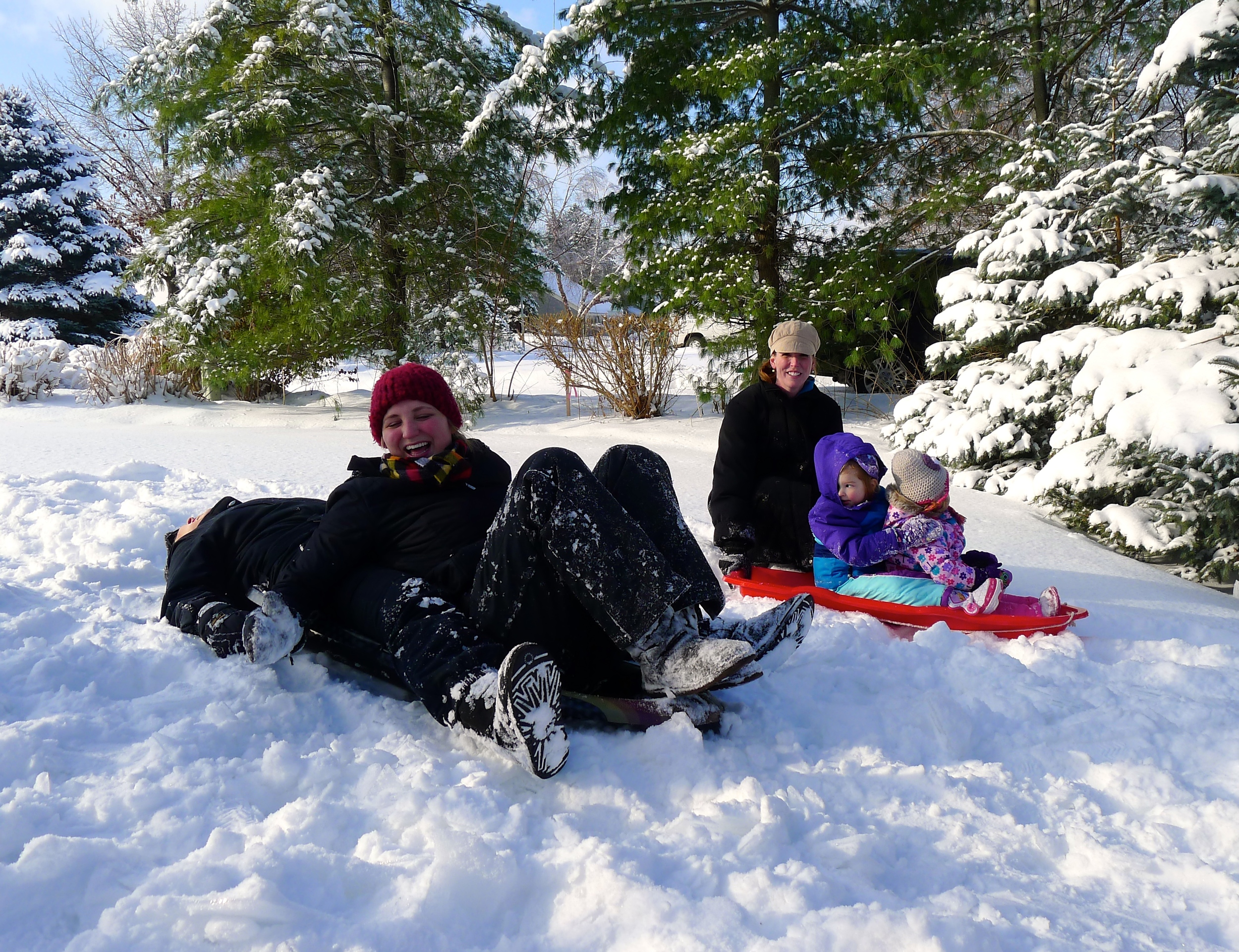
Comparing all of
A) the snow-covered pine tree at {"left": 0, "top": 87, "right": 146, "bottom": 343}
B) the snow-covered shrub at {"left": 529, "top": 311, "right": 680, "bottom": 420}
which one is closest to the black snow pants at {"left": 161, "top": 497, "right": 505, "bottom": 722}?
the snow-covered shrub at {"left": 529, "top": 311, "right": 680, "bottom": 420}

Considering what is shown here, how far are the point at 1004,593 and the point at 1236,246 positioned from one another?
252cm

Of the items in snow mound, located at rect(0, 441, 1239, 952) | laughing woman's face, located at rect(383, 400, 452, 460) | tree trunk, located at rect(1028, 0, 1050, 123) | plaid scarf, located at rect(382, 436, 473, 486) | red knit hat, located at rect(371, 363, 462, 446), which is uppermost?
tree trunk, located at rect(1028, 0, 1050, 123)

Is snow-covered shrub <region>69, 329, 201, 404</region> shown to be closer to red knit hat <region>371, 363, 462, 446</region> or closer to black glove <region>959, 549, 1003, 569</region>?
red knit hat <region>371, 363, 462, 446</region>

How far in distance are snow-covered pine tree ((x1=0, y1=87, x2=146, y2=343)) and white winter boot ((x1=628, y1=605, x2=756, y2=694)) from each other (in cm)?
1760

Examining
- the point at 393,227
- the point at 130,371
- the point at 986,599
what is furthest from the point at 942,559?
the point at 130,371

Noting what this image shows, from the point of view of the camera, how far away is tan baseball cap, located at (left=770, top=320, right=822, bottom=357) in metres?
3.40

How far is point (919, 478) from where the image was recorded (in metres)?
2.94

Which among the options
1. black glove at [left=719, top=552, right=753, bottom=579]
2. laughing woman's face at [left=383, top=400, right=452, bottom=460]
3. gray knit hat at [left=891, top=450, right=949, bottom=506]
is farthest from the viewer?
black glove at [left=719, top=552, right=753, bottom=579]

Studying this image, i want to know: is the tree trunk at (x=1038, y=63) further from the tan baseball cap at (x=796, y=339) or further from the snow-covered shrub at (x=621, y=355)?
the tan baseball cap at (x=796, y=339)

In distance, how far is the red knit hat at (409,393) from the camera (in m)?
2.22

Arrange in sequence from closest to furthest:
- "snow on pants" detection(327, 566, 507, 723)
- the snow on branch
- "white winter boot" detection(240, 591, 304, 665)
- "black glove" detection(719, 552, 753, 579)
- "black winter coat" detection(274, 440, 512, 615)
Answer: "snow on pants" detection(327, 566, 507, 723) → "white winter boot" detection(240, 591, 304, 665) → "black winter coat" detection(274, 440, 512, 615) → the snow on branch → "black glove" detection(719, 552, 753, 579)

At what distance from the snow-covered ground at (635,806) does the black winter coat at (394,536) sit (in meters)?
0.28

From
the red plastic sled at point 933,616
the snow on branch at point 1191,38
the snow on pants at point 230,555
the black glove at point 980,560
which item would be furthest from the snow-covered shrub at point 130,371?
the snow on branch at point 1191,38

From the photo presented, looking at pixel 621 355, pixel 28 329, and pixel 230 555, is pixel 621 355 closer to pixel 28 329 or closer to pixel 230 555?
pixel 230 555
